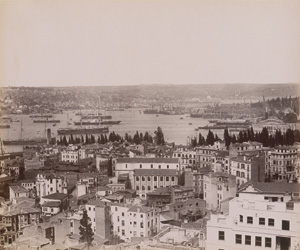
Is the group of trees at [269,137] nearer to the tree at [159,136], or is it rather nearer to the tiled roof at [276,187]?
the tiled roof at [276,187]

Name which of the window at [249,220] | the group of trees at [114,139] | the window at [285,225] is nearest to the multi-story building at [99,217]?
the group of trees at [114,139]

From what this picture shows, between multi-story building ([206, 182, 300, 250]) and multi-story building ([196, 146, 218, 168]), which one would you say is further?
multi-story building ([196, 146, 218, 168])

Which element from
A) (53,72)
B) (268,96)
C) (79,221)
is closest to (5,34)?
(53,72)

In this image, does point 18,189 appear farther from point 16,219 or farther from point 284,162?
point 284,162

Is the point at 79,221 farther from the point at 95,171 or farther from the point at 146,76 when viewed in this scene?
the point at 146,76

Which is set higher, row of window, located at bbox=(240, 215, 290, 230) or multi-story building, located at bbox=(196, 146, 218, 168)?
multi-story building, located at bbox=(196, 146, 218, 168)

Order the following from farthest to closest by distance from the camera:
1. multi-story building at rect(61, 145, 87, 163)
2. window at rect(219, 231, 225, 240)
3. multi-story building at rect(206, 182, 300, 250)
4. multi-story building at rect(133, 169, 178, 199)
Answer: multi-story building at rect(61, 145, 87, 163) → multi-story building at rect(133, 169, 178, 199) → window at rect(219, 231, 225, 240) → multi-story building at rect(206, 182, 300, 250)

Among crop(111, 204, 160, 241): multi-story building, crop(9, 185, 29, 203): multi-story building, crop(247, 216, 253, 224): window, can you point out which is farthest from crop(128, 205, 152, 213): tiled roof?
crop(9, 185, 29, 203): multi-story building

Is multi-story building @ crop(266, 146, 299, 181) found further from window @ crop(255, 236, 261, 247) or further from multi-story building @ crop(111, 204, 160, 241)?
multi-story building @ crop(111, 204, 160, 241)
